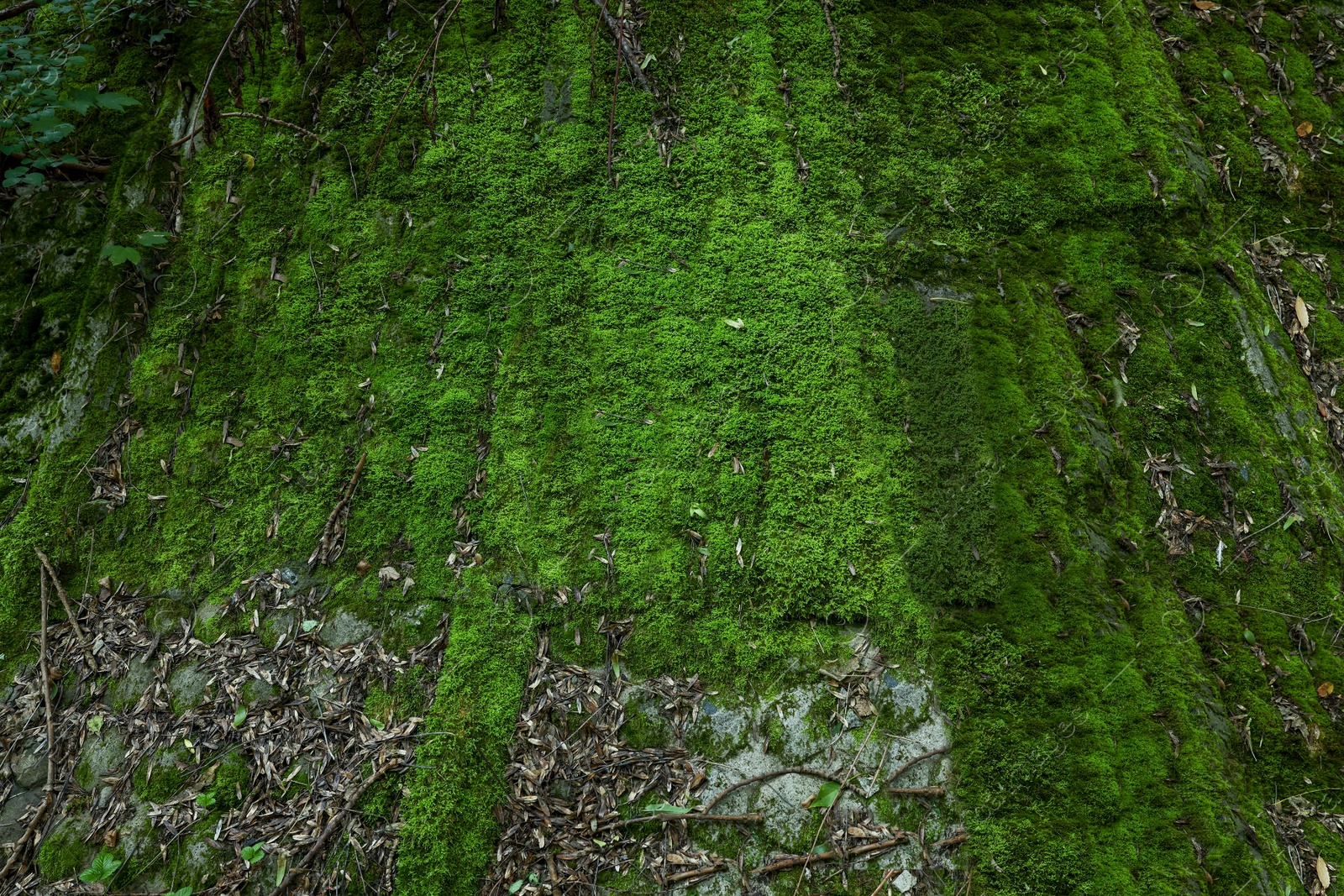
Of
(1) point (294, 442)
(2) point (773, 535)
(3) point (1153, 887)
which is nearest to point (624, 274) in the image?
(2) point (773, 535)

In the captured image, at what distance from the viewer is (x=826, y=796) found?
9.92ft

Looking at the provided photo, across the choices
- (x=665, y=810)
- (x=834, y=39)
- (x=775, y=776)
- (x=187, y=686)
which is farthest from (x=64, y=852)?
(x=834, y=39)

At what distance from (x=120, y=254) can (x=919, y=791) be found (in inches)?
216

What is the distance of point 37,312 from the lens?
14.6 feet

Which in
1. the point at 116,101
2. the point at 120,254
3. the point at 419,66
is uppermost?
the point at 419,66

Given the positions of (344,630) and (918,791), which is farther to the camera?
(344,630)

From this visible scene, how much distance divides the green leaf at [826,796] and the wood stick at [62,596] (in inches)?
163

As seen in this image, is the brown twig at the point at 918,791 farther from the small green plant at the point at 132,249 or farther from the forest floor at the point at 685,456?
the small green plant at the point at 132,249

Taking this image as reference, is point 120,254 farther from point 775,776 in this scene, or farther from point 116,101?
point 775,776

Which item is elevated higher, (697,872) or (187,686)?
(187,686)

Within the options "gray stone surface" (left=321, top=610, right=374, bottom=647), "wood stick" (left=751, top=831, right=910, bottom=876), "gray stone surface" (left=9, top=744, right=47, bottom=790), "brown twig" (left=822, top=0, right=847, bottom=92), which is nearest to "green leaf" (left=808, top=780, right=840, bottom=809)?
"wood stick" (left=751, top=831, right=910, bottom=876)

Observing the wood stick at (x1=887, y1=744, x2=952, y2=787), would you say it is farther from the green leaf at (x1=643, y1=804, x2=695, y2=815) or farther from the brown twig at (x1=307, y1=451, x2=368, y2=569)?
the brown twig at (x1=307, y1=451, x2=368, y2=569)

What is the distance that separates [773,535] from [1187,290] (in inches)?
118

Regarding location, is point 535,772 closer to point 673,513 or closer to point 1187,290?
point 673,513
